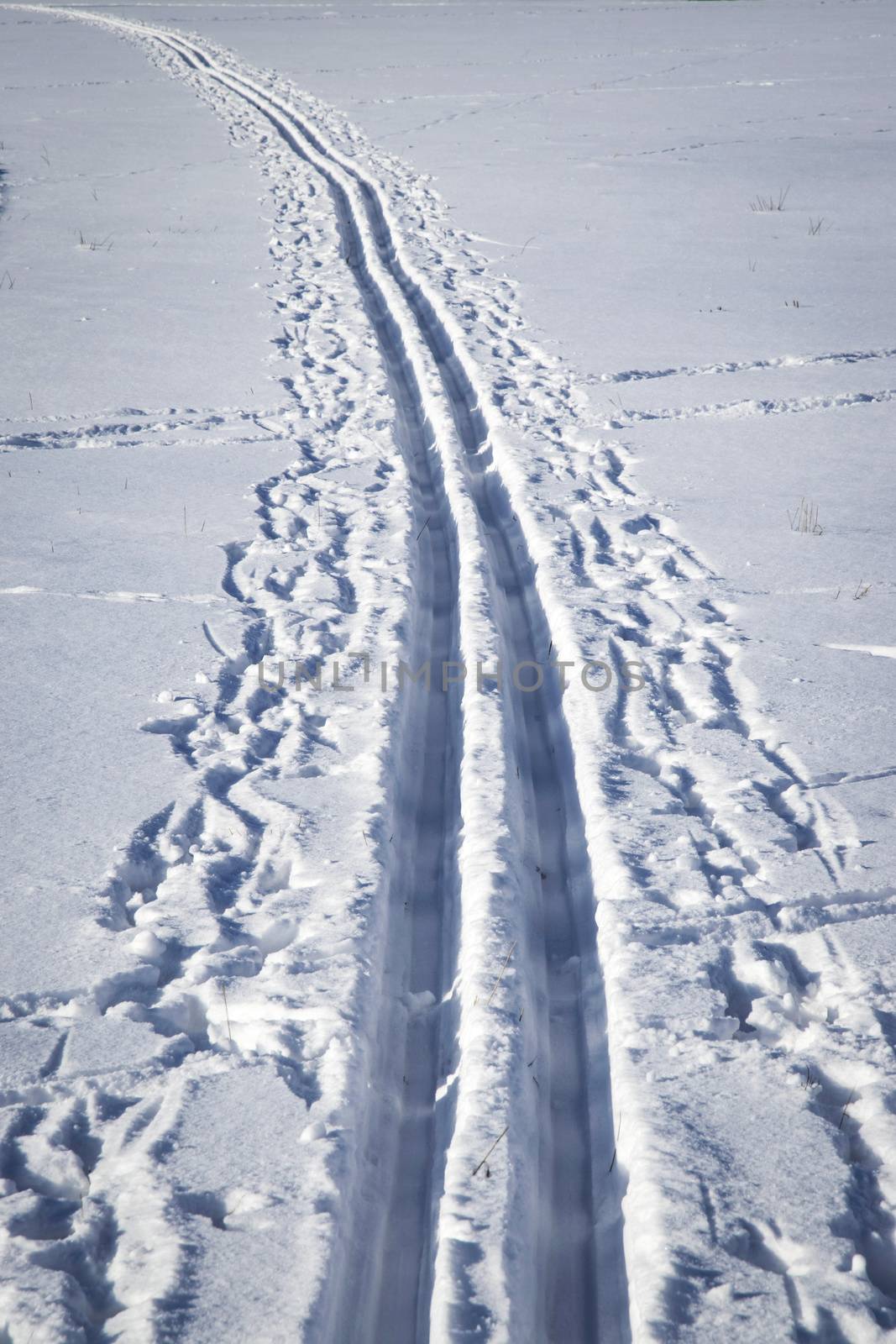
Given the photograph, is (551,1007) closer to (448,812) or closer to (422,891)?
(422,891)

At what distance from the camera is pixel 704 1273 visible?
6.51 feet

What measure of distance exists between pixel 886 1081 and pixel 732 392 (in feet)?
16.8

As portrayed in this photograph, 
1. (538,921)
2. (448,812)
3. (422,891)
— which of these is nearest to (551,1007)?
(538,921)

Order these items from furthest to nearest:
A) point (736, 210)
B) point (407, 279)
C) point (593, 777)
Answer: point (736, 210) → point (407, 279) → point (593, 777)

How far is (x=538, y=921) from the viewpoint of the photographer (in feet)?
9.50

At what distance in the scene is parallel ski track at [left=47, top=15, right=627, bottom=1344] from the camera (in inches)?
81.4

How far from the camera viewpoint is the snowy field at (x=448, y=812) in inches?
81.2

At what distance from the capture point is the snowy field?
2062 mm

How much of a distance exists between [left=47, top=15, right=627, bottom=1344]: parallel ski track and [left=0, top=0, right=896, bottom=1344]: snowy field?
0.01 m

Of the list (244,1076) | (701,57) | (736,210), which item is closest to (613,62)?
(701,57)

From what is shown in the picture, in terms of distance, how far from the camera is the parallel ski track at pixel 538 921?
2066 mm

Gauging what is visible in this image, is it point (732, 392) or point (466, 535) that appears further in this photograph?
point (732, 392)

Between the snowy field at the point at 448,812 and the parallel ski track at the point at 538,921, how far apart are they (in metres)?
0.01

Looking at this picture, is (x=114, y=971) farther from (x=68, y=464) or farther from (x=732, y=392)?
(x=732, y=392)
